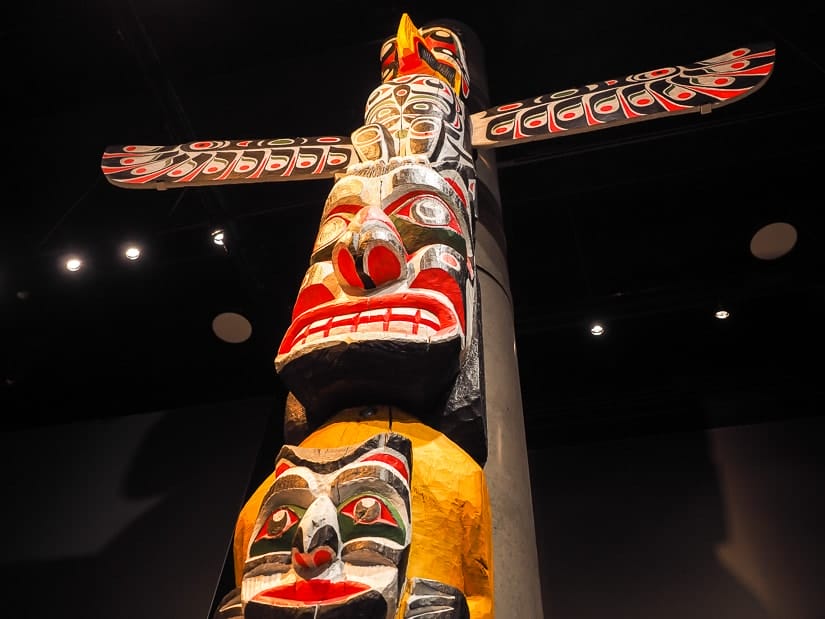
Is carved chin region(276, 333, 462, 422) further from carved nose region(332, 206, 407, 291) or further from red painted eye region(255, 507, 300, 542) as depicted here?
red painted eye region(255, 507, 300, 542)

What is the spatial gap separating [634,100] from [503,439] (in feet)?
5.90

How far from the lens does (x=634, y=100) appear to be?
3.55 m

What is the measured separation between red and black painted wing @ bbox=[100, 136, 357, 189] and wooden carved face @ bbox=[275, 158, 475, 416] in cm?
89

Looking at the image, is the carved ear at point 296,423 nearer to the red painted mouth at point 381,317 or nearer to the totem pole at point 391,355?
the totem pole at point 391,355

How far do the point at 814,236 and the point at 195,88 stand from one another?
4324 millimetres

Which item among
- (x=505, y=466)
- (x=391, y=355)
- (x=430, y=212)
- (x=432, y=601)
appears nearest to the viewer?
(x=432, y=601)

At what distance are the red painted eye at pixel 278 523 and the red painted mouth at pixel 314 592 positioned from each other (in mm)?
144

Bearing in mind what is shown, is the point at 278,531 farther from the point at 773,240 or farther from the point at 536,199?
the point at 773,240

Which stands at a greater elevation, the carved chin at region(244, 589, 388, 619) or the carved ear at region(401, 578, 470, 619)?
the carved ear at region(401, 578, 470, 619)

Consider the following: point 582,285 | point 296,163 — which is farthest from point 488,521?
point 582,285

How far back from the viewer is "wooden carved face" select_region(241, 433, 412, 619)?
1581mm

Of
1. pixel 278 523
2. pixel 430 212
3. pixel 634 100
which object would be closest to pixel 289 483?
pixel 278 523

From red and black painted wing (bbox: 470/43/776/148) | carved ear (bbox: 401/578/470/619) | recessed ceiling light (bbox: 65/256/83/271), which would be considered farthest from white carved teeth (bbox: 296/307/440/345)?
recessed ceiling light (bbox: 65/256/83/271)

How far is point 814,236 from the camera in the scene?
509cm
